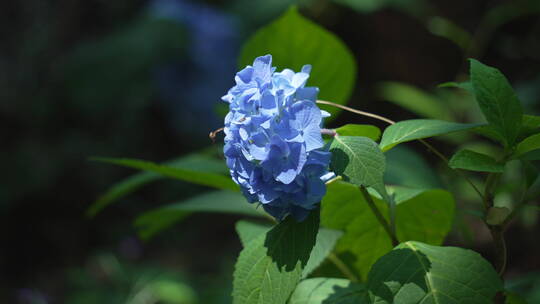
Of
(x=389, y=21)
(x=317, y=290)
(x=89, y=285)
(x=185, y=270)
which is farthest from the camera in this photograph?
(x=389, y=21)

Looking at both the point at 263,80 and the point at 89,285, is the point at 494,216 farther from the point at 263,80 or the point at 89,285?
the point at 89,285

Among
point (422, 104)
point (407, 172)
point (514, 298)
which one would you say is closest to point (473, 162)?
point (514, 298)

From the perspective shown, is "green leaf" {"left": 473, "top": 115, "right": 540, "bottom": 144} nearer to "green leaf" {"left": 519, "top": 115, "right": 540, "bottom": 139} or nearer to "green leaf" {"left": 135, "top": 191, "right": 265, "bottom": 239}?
"green leaf" {"left": 519, "top": 115, "right": 540, "bottom": 139}

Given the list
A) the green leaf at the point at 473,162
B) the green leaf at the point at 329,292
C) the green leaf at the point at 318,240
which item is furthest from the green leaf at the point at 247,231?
the green leaf at the point at 473,162

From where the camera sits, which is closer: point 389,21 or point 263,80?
point 263,80

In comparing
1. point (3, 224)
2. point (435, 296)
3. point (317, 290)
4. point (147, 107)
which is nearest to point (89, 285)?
point (3, 224)

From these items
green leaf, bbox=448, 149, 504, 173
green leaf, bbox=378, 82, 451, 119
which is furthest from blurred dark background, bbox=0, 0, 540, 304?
green leaf, bbox=448, 149, 504, 173

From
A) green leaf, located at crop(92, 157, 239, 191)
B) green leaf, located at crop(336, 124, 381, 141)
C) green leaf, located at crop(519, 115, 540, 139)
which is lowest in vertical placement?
green leaf, located at crop(519, 115, 540, 139)

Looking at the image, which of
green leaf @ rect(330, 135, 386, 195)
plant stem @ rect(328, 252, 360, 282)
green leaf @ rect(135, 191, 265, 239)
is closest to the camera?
green leaf @ rect(330, 135, 386, 195)
